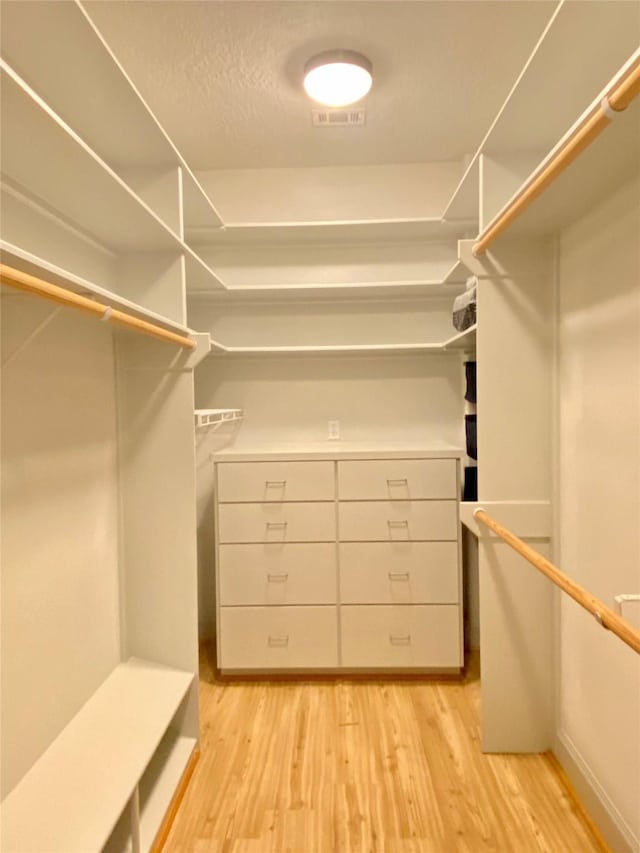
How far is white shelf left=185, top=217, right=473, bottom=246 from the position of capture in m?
2.55

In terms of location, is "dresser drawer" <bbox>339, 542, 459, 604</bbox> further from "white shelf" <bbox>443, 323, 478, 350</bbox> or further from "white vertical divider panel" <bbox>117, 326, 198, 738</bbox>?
"white shelf" <bbox>443, 323, 478, 350</bbox>

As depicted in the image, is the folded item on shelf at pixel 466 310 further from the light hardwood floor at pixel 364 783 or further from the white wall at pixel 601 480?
the light hardwood floor at pixel 364 783

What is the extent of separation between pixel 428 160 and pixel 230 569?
2337mm

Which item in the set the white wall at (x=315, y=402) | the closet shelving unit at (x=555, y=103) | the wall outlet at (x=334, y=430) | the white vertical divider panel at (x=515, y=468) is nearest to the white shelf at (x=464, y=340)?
the white vertical divider panel at (x=515, y=468)

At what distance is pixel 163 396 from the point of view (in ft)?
6.42

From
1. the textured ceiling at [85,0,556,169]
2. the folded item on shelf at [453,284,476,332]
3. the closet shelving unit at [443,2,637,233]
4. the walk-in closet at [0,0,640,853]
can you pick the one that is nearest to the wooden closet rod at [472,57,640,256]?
the walk-in closet at [0,0,640,853]

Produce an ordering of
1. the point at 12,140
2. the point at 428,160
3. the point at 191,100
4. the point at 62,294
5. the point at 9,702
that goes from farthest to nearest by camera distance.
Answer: the point at 428,160 → the point at 191,100 → the point at 9,702 → the point at 12,140 → the point at 62,294

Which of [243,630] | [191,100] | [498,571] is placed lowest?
[243,630]

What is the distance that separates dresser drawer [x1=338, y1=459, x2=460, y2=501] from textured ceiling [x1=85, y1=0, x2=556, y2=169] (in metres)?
1.56

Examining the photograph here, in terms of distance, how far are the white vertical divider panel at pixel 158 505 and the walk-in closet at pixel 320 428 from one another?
12 millimetres

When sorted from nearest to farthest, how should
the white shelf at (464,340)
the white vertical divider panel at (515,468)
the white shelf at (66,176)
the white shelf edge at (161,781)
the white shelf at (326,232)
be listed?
the white shelf at (66,176)
the white shelf edge at (161,781)
the white vertical divider panel at (515,468)
the white shelf at (464,340)
the white shelf at (326,232)

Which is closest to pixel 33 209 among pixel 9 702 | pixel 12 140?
pixel 12 140

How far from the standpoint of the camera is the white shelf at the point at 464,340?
2.15m

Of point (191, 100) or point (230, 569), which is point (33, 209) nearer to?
point (191, 100)
